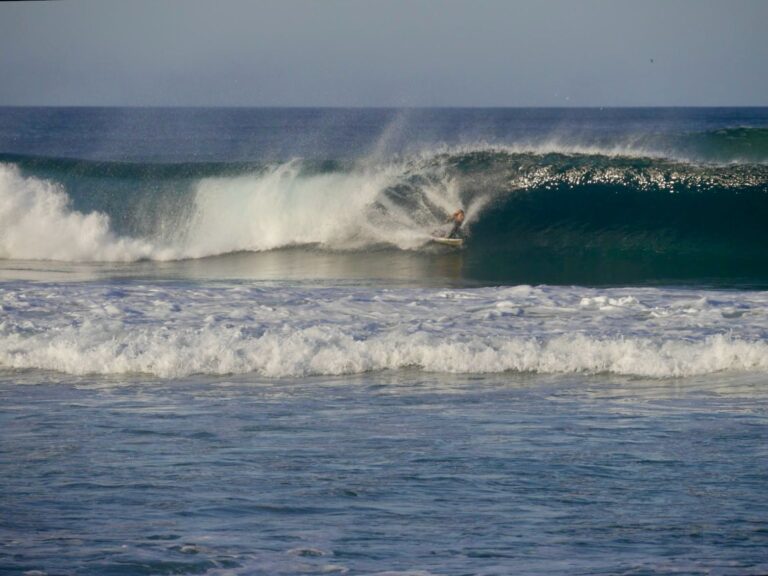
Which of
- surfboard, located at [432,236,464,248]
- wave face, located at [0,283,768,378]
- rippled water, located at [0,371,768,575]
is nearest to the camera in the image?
rippled water, located at [0,371,768,575]

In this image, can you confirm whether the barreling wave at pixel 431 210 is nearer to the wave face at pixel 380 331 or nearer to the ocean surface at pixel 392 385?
the ocean surface at pixel 392 385

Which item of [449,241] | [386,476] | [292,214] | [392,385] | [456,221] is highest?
[292,214]

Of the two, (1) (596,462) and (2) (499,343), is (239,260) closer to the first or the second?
(2) (499,343)

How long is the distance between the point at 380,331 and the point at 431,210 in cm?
933

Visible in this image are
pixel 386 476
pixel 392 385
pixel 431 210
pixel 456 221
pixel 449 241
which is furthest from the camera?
pixel 431 210

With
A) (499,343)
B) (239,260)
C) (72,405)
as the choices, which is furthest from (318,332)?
(239,260)

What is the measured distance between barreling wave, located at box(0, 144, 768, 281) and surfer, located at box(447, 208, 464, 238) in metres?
0.22

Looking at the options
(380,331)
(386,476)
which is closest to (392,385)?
(380,331)

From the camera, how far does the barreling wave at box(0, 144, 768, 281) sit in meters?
19.3

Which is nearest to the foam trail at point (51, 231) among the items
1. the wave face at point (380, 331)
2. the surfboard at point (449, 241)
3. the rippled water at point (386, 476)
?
the surfboard at point (449, 241)

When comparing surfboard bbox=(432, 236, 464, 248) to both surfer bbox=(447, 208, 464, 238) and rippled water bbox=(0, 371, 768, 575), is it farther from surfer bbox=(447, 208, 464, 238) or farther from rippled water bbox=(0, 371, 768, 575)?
rippled water bbox=(0, 371, 768, 575)

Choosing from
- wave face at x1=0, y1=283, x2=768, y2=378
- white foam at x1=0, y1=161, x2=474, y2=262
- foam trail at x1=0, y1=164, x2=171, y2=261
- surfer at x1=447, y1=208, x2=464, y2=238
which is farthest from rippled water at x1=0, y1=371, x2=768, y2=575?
foam trail at x1=0, y1=164, x2=171, y2=261

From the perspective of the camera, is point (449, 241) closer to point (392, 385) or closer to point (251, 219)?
point (251, 219)

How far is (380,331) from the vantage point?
10969 millimetres
